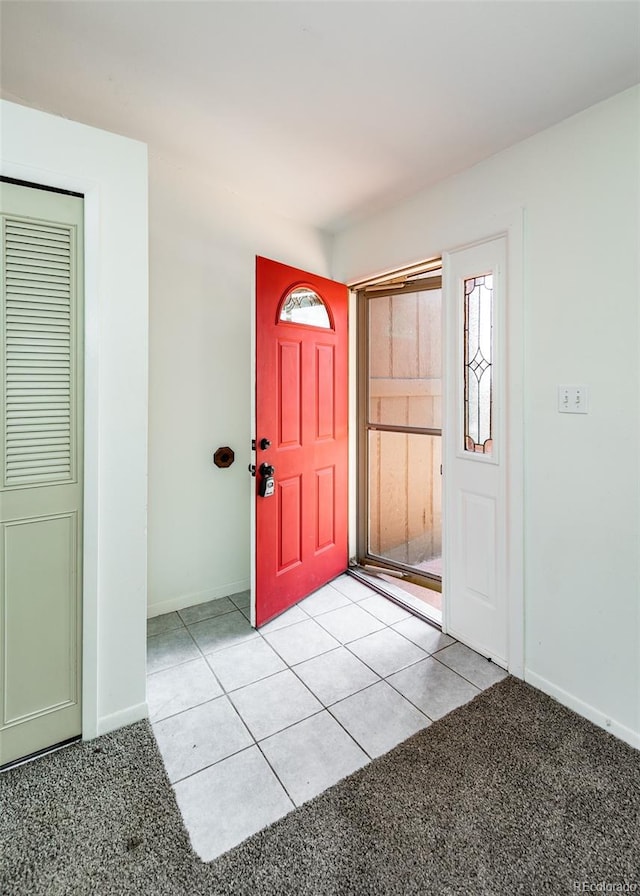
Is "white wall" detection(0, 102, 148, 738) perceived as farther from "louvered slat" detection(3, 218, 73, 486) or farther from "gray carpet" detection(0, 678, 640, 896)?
"gray carpet" detection(0, 678, 640, 896)

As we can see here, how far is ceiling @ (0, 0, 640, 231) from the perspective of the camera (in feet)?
4.51

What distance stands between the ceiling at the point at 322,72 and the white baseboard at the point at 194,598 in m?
2.45

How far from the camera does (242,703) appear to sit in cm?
187

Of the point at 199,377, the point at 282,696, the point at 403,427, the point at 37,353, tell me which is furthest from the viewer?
the point at 403,427

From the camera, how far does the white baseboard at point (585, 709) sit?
65.6 inches

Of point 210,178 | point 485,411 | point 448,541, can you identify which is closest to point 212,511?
point 448,541

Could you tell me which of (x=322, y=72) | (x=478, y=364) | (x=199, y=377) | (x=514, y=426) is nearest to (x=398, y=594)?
(x=514, y=426)

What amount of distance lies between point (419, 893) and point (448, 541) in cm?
150

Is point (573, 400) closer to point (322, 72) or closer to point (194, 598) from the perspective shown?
point (322, 72)

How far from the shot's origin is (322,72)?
1.61 m

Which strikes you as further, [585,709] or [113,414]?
[585,709]

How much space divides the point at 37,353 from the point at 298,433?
1.46 m

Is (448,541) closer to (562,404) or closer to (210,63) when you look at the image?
(562,404)

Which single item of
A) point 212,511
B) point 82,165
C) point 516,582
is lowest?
point 516,582
